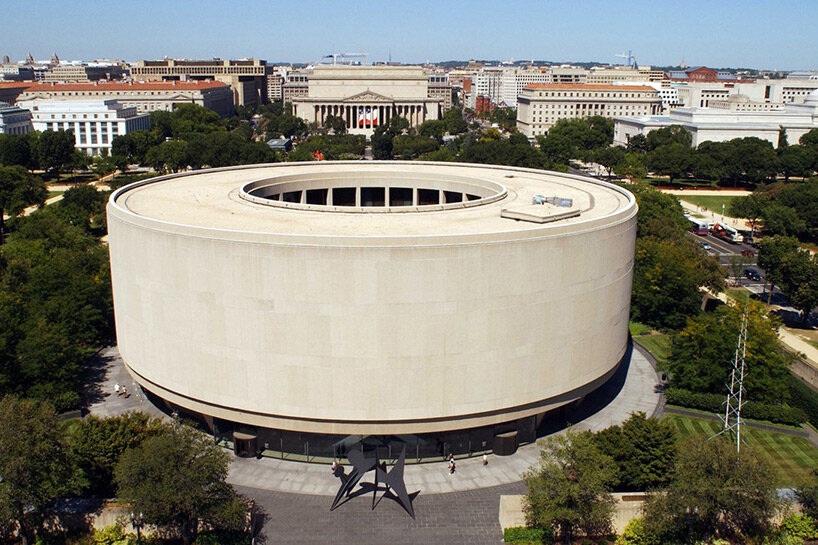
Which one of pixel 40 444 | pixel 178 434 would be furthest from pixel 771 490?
pixel 40 444

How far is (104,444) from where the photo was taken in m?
37.5

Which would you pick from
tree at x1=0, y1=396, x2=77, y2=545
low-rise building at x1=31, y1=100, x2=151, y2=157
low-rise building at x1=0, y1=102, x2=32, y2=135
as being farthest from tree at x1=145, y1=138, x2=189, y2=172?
tree at x1=0, y1=396, x2=77, y2=545

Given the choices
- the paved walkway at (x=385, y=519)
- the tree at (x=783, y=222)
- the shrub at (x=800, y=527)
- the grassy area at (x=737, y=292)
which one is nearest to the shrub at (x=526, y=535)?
the paved walkway at (x=385, y=519)

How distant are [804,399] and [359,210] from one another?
34.0 meters

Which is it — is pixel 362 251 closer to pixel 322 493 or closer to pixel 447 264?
pixel 447 264

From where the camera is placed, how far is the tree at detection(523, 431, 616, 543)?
1309 inches

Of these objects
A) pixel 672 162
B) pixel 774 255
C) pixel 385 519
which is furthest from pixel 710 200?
pixel 385 519

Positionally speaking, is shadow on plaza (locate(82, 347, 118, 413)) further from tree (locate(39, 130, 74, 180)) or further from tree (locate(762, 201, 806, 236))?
tree (locate(39, 130, 74, 180))

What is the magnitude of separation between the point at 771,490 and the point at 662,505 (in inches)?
211

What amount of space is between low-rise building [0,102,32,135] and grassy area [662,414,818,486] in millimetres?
157203

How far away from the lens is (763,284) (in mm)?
78688

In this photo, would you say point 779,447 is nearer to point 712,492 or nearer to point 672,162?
Result: point 712,492

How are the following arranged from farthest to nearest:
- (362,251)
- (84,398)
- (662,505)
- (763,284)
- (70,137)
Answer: (70,137) → (763,284) → (84,398) → (362,251) → (662,505)

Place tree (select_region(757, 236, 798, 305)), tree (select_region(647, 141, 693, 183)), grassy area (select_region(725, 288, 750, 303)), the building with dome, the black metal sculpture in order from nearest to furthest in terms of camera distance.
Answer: the black metal sculpture < tree (select_region(757, 236, 798, 305)) < grassy area (select_region(725, 288, 750, 303)) < tree (select_region(647, 141, 693, 183)) < the building with dome
